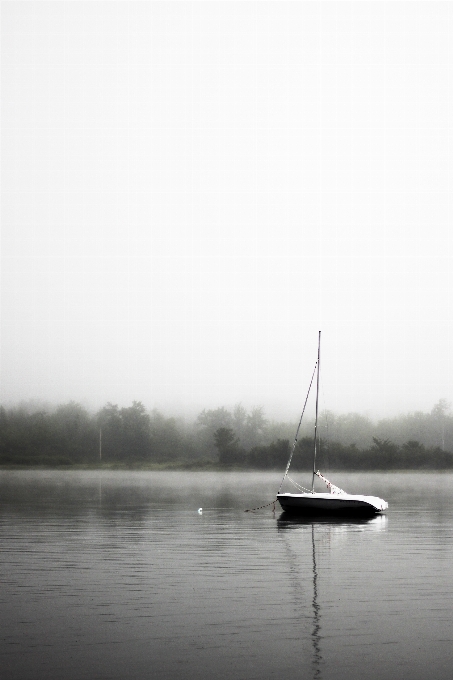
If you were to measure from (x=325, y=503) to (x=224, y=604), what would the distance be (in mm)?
43778

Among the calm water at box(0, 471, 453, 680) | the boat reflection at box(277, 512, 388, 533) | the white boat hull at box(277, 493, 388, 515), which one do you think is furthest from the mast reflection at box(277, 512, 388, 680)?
the white boat hull at box(277, 493, 388, 515)

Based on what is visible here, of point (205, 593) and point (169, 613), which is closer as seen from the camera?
point (169, 613)

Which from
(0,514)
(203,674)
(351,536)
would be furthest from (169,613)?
(0,514)

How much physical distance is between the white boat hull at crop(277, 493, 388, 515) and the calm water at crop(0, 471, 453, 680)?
11351 millimetres

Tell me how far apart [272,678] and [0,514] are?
200 ft

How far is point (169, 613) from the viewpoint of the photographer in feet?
100

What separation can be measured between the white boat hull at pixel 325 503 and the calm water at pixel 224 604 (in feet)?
37.2

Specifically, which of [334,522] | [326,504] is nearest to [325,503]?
[326,504]

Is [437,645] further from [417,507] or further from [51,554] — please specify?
[417,507]

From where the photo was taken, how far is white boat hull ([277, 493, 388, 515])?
74.9 meters

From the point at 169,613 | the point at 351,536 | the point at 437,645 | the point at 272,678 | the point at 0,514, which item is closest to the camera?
the point at 272,678

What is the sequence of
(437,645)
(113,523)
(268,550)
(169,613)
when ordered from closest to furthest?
1. (437,645)
2. (169,613)
3. (268,550)
4. (113,523)

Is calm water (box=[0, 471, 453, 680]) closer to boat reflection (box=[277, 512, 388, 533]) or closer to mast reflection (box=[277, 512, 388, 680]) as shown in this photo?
mast reflection (box=[277, 512, 388, 680])

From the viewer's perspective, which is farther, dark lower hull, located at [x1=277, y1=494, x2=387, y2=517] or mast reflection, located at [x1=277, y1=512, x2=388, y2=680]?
dark lower hull, located at [x1=277, y1=494, x2=387, y2=517]
